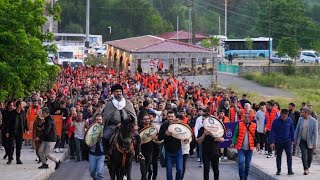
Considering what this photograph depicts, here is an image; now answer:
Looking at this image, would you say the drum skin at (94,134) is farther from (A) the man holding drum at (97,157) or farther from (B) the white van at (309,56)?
(B) the white van at (309,56)

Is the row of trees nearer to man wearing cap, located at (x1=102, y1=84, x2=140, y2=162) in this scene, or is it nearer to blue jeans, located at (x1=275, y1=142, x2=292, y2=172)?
blue jeans, located at (x1=275, y1=142, x2=292, y2=172)

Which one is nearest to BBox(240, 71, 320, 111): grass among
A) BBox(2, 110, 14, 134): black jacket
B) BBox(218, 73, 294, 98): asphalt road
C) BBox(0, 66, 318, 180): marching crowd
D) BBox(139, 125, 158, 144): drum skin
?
BBox(218, 73, 294, 98): asphalt road

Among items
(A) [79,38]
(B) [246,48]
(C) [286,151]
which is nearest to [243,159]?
(C) [286,151]

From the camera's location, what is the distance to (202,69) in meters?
62.1

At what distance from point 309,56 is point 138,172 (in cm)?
7686

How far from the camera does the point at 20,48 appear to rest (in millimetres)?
22688

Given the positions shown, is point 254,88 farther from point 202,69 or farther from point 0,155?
point 0,155

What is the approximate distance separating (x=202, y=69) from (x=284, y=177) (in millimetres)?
42420

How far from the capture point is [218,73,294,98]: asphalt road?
61906 mm

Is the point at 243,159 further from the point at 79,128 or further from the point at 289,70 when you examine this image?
the point at 289,70

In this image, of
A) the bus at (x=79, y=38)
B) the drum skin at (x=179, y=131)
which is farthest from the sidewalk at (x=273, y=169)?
the bus at (x=79, y=38)

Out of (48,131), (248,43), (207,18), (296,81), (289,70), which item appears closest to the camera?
(48,131)

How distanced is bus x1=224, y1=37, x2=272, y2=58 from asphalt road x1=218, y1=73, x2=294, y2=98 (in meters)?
26.0

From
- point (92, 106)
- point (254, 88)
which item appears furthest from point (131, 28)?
point (92, 106)
